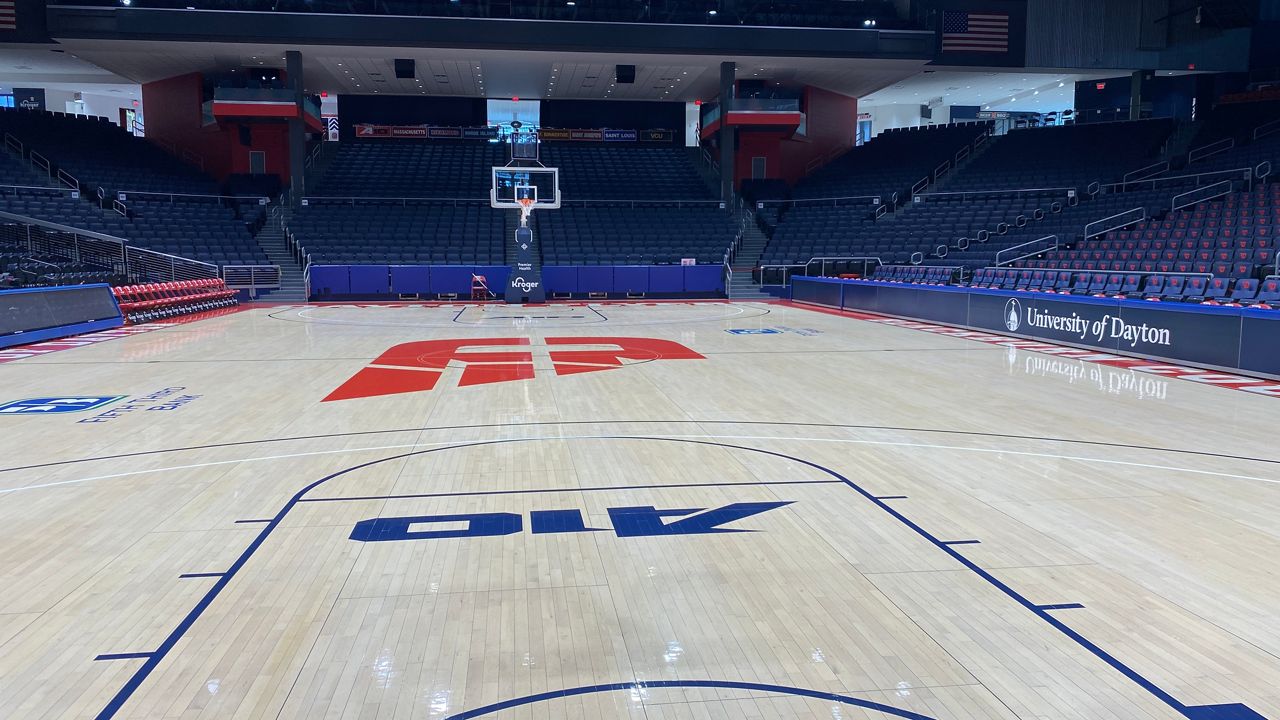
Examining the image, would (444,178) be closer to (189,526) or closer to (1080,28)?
(1080,28)

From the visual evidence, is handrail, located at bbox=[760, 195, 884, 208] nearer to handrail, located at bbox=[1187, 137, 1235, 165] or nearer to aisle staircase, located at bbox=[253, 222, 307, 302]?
handrail, located at bbox=[1187, 137, 1235, 165]

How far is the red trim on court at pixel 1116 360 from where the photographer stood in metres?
9.42

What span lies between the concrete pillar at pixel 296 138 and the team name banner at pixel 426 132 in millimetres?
8017

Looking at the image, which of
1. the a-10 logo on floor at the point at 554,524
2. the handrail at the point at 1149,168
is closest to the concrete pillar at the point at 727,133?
the handrail at the point at 1149,168

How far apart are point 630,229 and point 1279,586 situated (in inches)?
1076

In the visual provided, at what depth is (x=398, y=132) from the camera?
37688mm

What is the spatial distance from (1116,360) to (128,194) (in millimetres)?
29153

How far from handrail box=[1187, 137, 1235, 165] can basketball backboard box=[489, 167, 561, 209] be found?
67.7 ft

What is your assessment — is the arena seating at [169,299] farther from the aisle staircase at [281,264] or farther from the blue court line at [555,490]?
the blue court line at [555,490]

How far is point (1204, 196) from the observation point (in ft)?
75.7

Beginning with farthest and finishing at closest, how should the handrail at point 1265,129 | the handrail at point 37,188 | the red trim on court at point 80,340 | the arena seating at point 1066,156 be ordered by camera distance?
the arena seating at point 1066,156
the handrail at point 1265,129
the handrail at point 37,188
the red trim on court at point 80,340

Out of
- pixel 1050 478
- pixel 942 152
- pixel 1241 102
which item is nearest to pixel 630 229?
pixel 942 152

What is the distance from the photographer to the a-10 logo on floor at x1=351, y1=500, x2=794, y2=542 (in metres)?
4.34

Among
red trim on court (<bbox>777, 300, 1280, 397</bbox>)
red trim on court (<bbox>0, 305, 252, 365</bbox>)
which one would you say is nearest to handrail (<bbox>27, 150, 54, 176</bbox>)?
red trim on court (<bbox>0, 305, 252, 365</bbox>)
